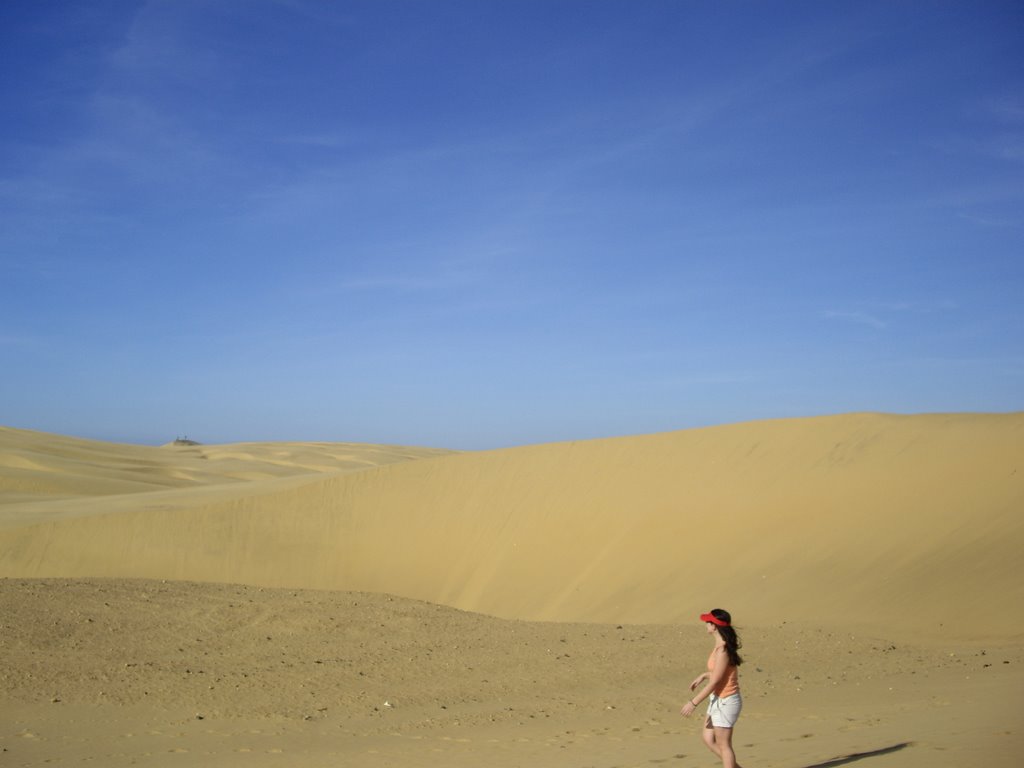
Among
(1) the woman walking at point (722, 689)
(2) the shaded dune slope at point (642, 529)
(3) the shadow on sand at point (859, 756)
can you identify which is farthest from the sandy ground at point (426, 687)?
(2) the shaded dune slope at point (642, 529)

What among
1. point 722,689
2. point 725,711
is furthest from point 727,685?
point 725,711

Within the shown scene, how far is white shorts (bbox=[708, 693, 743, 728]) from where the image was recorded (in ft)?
18.5

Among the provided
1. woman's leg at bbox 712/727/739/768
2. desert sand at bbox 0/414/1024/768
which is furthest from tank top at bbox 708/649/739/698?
desert sand at bbox 0/414/1024/768

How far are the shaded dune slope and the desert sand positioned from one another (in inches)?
2.7

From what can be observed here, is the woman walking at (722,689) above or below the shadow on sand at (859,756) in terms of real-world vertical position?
above

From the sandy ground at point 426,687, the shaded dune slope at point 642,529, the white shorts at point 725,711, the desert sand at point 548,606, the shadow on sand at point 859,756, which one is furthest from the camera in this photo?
the shaded dune slope at point 642,529

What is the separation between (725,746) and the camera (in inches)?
220

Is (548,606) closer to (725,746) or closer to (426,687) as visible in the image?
(426,687)

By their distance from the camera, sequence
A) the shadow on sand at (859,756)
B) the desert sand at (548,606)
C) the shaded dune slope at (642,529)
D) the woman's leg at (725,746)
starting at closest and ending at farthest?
1. the woman's leg at (725,746)
2. the shadow on sand at (859,756)
3. the desert sand at (548,606)
4. the shaded dune slope at (642,529)

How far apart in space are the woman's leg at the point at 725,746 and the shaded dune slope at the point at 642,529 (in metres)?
8.46

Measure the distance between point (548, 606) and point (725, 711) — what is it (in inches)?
507

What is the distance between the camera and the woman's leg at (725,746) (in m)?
5.52

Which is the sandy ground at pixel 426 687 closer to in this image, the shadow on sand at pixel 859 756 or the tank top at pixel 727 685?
the shadow on sand at pixel 859 756

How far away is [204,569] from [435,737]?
16.5 meters
